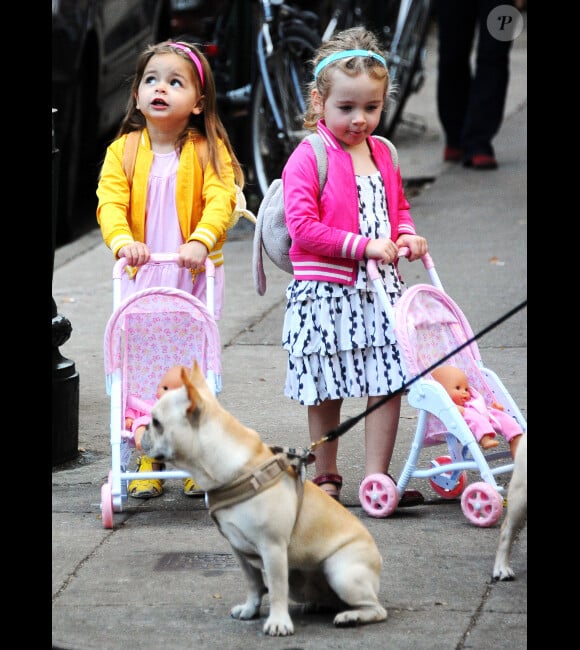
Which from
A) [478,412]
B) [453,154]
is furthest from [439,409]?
[453,154]

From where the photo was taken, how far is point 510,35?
599cm

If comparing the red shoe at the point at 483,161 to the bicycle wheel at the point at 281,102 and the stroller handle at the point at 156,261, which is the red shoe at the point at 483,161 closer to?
the bicycle wheel at the point at 281,102

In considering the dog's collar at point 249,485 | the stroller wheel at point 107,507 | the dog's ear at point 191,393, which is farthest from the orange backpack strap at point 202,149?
the dog's collar at point 249,485

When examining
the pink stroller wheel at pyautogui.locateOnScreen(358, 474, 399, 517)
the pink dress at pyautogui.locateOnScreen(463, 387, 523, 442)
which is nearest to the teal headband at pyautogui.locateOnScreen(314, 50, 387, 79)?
the pink dress at pyautogui.locateOnScreen(463, 387, 523, 442)

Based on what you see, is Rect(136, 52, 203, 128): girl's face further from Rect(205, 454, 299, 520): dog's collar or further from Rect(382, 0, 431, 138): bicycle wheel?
Rect(382, 0, 431, 138): bicycle wheel

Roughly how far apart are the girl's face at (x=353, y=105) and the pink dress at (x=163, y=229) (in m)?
0.76

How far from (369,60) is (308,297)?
3.10 ft

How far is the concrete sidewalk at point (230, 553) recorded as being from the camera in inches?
153

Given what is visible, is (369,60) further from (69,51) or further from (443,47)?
(443,47)

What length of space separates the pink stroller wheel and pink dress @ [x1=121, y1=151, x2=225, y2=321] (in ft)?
3.12

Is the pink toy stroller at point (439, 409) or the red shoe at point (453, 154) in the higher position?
the pink toy stroller at point (439, 409)
